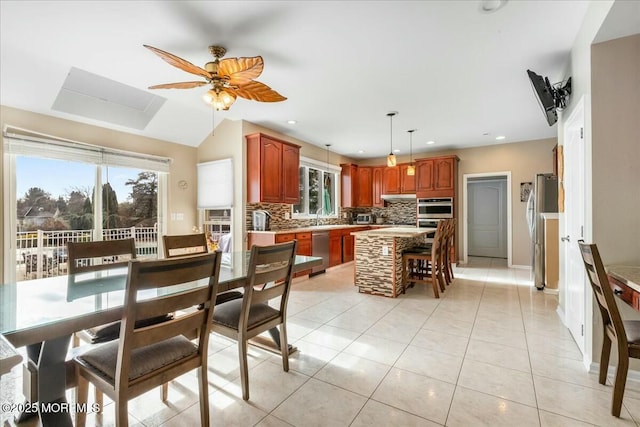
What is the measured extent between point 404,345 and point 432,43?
8.62 ft

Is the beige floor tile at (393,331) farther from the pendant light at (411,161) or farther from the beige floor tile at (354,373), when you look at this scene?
the pendant light at (411,161)

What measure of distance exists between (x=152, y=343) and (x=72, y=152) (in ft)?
11.8

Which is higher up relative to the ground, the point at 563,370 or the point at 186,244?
the point at 186,244

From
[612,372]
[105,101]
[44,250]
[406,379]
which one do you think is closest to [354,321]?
[406,379]

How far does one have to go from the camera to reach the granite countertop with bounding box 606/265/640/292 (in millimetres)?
1566

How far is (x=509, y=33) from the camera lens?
2.38m

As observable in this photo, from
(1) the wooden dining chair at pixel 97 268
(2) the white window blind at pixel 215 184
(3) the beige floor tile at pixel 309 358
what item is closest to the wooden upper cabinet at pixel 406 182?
(2) the white window blind at pixel 215 184

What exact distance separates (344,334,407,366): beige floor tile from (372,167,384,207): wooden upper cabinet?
5.02 m

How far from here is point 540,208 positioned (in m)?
4.30

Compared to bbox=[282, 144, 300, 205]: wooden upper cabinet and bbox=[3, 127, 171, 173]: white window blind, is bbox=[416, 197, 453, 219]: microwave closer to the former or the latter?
bbox=[282, 144, 300, 205]: wooden upper cabinet

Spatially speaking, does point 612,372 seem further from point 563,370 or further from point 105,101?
point 105,101

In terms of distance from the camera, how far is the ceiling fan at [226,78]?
2131 mm

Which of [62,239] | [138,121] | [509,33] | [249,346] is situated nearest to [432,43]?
[509,33]

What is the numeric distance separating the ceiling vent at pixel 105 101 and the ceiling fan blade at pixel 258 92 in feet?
6.55
